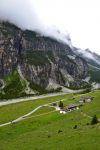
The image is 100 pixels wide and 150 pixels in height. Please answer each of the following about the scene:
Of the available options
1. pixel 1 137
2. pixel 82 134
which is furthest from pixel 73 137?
pixel 1 137

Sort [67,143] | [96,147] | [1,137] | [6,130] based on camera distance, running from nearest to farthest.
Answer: [96,147], [67,143], [1,137], [6,130]

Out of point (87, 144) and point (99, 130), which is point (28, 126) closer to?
point (99, 130)

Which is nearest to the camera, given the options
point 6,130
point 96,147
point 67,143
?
point 96,147

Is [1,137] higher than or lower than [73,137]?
lower

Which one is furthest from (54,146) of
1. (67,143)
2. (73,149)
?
(73,149)

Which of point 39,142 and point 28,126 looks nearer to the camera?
point 39,142

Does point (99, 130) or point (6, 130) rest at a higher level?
point (99, 130)

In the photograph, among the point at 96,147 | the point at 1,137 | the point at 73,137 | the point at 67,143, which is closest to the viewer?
the point at 96,147

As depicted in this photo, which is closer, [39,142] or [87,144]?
[87,144]

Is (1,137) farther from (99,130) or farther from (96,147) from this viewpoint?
(96,147)
